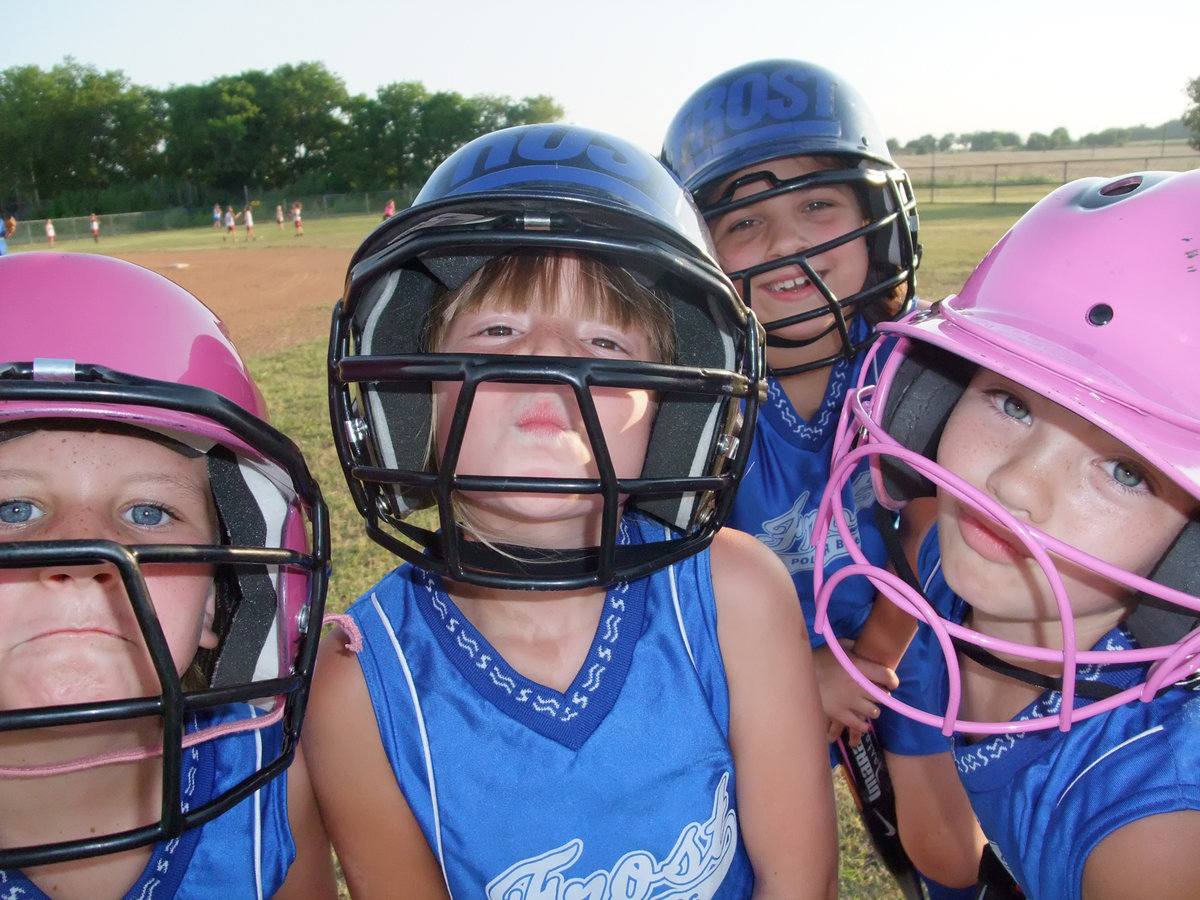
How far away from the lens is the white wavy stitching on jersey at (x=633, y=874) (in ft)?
5.11

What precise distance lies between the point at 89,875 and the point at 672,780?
1.03 meters

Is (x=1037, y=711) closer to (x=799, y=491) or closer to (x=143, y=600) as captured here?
(x=799, y=491)

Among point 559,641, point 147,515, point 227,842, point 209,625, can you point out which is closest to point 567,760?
point 559,641

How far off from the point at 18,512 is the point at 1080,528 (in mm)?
1643

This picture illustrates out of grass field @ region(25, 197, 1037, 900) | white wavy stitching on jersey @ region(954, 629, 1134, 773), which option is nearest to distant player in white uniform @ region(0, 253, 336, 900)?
white wavy stitching on jersey @ region(954, 629, 1134, 773)

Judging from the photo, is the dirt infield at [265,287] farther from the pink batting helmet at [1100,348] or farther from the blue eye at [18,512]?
the pink batting helmet at [1100,348]

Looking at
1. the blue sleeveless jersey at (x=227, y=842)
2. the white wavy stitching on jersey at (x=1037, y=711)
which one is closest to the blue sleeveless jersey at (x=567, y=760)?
the blue sleeveless jersey at (x=227, y=842)

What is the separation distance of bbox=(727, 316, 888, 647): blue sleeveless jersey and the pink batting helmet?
37.6 inches

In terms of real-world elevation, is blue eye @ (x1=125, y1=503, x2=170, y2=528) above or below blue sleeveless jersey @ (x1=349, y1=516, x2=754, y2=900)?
above

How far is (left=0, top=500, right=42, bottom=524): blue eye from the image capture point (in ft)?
Answer: 4.29

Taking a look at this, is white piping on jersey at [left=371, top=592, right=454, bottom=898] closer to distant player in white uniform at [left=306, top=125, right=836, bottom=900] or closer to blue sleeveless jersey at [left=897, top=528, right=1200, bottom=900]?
distant player in white uniform at [left=306, top=125, right=836, bottom=900]

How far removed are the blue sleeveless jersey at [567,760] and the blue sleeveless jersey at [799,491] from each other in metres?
0.97

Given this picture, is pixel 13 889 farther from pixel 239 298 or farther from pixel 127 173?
pixel 127 173

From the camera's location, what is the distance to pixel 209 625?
1641 mm
